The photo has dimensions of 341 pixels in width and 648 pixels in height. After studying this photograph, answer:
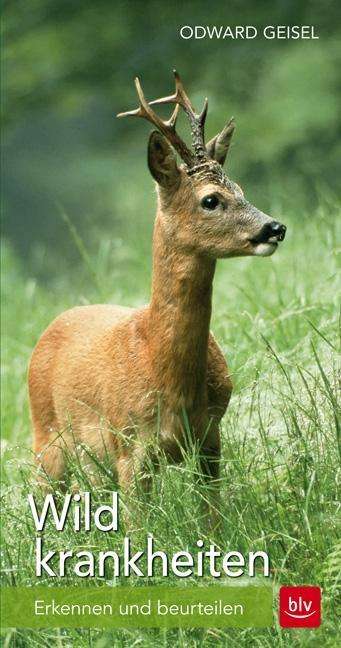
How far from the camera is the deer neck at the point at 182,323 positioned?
18.5 feet

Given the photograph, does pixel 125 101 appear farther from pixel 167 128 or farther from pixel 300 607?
pixel 300 607

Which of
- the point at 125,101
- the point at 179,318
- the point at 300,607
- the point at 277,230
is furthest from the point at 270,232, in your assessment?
the point at 125,101

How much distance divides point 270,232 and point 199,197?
350mm

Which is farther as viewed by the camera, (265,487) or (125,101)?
(125,101)

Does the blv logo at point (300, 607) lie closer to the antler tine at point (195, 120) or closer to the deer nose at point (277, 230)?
the deer nose at point (277, 230)

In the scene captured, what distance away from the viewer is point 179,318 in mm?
5703

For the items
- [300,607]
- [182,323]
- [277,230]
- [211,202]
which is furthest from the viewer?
[182,323]

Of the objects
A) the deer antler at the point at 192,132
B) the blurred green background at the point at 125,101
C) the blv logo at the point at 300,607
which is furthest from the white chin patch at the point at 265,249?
the blurred green background at the point at 125,101

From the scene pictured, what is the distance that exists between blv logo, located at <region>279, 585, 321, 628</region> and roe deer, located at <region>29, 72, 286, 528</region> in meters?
0.57

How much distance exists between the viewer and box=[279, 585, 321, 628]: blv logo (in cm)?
484

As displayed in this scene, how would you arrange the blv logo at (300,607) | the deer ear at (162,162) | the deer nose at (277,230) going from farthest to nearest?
1. the deer ear at (162,162)
2. the deer nose at (277,230)
3. the blv logo at (300,607)

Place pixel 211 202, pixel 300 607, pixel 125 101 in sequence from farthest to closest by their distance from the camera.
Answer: pixel 125 101 → pixel 211 202 → pixel 300 607

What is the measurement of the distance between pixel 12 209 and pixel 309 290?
695 centimetres

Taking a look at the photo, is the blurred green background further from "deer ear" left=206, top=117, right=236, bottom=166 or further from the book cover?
"deer ear" left=206, top=117, right=236, bottom=166
